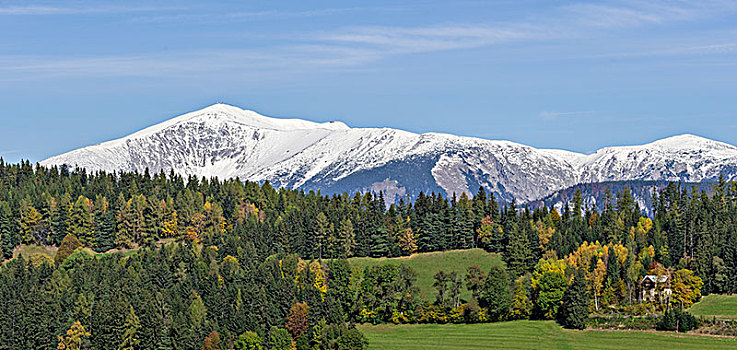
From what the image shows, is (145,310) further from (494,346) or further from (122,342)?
(494,346)

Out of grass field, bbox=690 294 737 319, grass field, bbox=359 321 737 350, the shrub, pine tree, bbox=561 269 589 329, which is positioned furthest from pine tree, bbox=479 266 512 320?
grass field, bbox=690 294 737 319

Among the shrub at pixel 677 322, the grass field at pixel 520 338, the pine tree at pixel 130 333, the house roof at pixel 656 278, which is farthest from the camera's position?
the house roof at pixel 656 278

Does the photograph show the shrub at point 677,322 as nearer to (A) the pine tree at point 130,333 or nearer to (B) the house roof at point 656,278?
(B) the house roof at point 656,278

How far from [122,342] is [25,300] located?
24117 millimetres

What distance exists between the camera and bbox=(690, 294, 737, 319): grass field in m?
177

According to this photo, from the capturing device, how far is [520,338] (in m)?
171

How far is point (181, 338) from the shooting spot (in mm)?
169625

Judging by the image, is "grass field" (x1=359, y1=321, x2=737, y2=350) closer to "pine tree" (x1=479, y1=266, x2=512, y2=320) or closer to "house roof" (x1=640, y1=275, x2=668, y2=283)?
"pine tree" (x1=479, y1=266, x2=512, y2=320)

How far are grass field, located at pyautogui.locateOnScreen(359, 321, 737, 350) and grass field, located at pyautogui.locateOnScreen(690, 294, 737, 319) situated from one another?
14970mm

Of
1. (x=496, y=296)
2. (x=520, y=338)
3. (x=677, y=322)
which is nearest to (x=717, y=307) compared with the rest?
(x=677, y=322)

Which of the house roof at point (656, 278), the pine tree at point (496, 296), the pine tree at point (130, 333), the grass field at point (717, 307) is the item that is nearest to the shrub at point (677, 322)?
the grass field at point (717, 307)

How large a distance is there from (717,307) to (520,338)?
135 ft

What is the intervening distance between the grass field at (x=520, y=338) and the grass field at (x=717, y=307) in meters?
15.0

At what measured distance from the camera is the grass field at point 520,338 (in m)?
162
